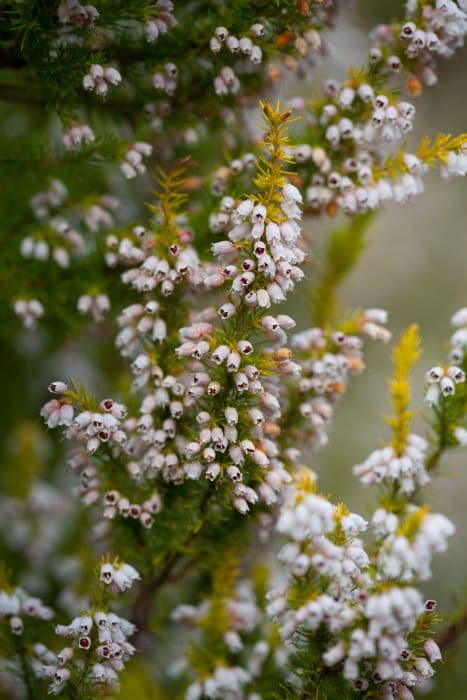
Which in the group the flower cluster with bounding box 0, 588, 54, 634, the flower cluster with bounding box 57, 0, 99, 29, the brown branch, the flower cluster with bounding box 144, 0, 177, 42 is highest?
the flower cluster with bounding box 144, 0, 177, 42

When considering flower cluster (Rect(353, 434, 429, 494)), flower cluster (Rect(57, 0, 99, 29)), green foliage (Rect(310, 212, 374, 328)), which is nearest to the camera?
flower cluster (Rect(353, 434, 429, 494))

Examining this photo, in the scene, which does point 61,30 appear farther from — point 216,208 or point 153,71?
point 216,208

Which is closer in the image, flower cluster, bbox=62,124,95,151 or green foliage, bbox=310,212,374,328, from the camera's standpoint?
flower cluster, bbox=62,124,95,151

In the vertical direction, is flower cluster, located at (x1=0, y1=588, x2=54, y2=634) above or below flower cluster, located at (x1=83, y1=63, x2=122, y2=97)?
below

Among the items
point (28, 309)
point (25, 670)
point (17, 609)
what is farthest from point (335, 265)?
point (25, 670)

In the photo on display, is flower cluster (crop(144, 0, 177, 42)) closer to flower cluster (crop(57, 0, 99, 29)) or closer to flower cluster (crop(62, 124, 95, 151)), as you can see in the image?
flower cluster (crop(57, 0, 99, 29))

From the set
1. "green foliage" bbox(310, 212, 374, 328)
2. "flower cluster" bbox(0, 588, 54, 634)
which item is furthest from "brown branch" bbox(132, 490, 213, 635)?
"green foliage" bbox(310, 212, 374, 328)

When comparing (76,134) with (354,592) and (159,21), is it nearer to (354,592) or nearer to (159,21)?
(159,21)

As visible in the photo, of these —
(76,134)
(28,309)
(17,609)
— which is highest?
(76,134)

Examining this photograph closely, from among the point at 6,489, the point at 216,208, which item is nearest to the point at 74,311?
the point at 216,208
